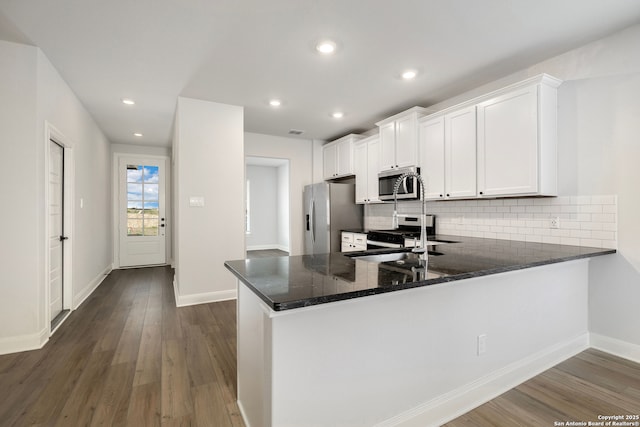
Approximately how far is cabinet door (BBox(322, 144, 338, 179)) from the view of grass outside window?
349 cm

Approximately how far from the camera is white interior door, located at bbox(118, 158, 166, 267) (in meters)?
6.26

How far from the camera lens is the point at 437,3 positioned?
6.84ft

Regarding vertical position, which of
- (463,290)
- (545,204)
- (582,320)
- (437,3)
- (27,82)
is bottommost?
(582,320)

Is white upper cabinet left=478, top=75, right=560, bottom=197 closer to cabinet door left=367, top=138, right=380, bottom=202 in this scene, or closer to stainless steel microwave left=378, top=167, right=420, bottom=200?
stainless steel microwave left=378, top=167, right=420, bottom=200

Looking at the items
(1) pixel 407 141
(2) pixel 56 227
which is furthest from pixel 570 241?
(2) pixel 56 227

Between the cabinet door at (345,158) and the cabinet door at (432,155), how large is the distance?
4.91 ft

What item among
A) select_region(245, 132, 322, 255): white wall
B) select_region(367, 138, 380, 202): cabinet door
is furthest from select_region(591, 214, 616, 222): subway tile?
select_region(245, 132, 322, 255): white wall

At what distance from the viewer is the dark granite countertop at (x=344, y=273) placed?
3.83ft

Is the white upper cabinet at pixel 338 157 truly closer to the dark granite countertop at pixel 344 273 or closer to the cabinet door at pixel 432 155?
the cabinet door at pixel 432 155

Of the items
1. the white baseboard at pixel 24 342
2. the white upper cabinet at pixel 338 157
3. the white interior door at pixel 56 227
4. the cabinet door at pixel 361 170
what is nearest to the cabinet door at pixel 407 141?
the cabinet door at pixel 361 170

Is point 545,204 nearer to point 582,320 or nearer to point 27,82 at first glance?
point 582,320

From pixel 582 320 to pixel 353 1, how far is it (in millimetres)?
3039

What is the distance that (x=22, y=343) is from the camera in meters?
2.54

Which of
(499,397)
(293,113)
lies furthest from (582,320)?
(293,113)
